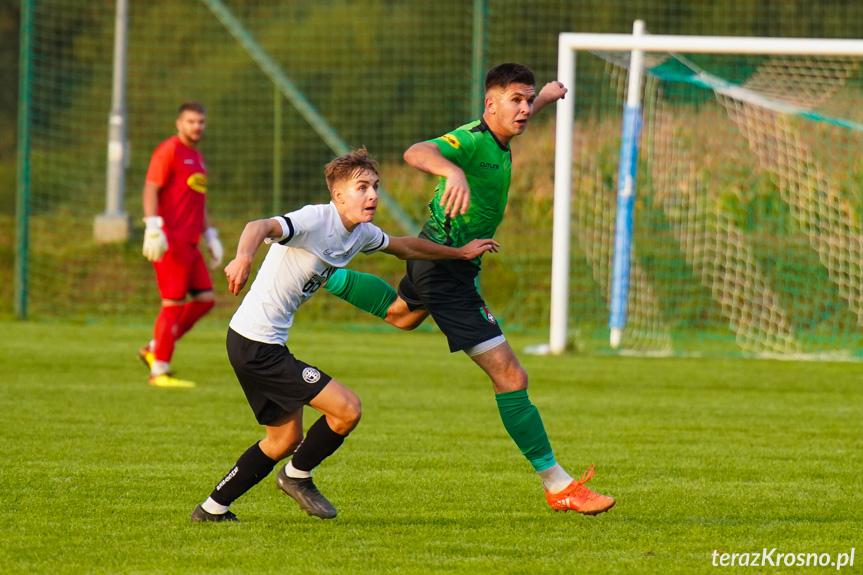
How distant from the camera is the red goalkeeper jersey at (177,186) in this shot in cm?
881

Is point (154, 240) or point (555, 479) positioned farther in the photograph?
point (154, 240)

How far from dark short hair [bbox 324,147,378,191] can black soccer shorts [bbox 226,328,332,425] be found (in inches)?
28.4

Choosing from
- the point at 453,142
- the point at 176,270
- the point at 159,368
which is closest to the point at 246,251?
the point at 453,142

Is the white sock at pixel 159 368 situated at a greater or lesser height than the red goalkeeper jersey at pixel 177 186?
lesser

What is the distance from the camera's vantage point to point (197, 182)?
29.5 ft

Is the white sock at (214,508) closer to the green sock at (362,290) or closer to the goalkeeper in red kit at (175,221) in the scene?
the green sock at (362,290)

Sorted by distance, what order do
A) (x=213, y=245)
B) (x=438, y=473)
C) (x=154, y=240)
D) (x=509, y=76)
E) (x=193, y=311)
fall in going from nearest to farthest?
1. (x=509, y=76)
2. (x=438, y=473)
3. (x=154, y=240)
4. (x=193, y=311)
5. (x=213, y=245)

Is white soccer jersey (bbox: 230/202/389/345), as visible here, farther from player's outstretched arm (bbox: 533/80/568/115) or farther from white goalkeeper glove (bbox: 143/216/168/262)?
white goalkeeper glove (bbox: 143/216/168/262)

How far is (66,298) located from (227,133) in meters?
6.92
